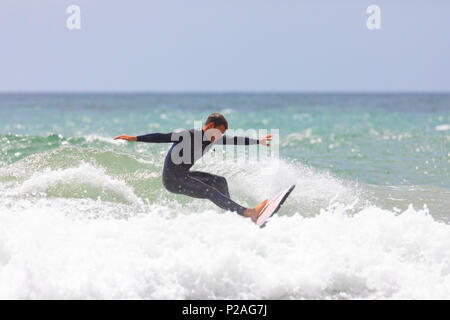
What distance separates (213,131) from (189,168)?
59cm

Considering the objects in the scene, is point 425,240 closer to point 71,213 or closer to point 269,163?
point 71,213

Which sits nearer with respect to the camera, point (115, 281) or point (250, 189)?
point (115, 281)

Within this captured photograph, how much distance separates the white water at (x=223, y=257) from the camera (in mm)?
4551

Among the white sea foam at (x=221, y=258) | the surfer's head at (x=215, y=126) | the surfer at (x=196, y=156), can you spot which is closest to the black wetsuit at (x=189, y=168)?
the surfer at (x=196, y=156)

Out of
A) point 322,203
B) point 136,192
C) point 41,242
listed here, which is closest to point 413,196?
point 322,203

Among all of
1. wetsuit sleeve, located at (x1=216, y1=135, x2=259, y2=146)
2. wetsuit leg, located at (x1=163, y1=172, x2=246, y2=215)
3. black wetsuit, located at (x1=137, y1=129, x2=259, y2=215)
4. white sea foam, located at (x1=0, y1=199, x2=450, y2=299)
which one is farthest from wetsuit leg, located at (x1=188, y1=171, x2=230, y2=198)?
white sea foam, located at (x1=0, y1=199, x2=450, y2=299)

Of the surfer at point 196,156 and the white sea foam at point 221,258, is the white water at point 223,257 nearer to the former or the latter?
the white sea foam at point 221,258

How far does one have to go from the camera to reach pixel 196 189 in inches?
257

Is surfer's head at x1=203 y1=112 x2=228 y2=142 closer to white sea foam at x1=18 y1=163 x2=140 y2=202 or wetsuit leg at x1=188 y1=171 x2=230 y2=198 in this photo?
wetsuit leg at x1=188 y1=171 x2=230 y2=198

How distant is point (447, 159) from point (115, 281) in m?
11.7

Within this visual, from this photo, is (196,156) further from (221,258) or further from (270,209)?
(221,258)

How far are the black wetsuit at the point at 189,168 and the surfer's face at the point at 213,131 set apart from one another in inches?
3.9

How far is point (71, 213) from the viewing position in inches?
260

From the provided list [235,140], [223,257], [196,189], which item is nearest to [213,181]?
[196,189]
